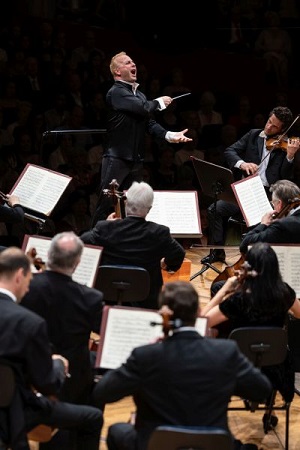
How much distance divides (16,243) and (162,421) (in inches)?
168

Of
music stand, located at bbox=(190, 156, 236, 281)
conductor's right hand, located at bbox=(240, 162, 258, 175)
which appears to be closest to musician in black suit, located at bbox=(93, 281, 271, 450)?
music stand, located at bbox=(190, 156, 236, 281)

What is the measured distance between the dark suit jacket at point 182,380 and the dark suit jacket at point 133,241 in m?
1.68

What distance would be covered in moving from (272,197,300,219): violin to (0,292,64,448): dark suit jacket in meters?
2.38

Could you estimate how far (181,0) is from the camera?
9.88m

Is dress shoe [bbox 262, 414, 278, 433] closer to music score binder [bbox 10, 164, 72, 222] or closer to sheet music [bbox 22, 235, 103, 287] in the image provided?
sheet music [bbox 22, 235, 103, 287]

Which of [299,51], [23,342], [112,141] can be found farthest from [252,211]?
[299,51]

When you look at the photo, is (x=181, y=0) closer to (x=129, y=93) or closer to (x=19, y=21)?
(x=19, y=21)

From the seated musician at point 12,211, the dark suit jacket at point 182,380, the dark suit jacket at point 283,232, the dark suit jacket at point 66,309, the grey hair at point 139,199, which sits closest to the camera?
the dark suit jacket at point 182,380

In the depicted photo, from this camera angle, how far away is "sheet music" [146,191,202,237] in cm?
597

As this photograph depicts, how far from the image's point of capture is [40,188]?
6039 millimetres

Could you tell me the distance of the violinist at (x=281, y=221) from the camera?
18.2 feet

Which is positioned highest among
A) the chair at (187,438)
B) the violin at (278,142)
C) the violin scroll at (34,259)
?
the violin scroll at (34,259)

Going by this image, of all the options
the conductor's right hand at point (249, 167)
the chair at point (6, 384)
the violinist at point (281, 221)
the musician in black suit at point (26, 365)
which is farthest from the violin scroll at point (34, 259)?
the conductor's right hand at point (249, 167)

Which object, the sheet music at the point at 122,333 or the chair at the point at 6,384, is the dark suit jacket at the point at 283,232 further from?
the chair at the point at 6,384
